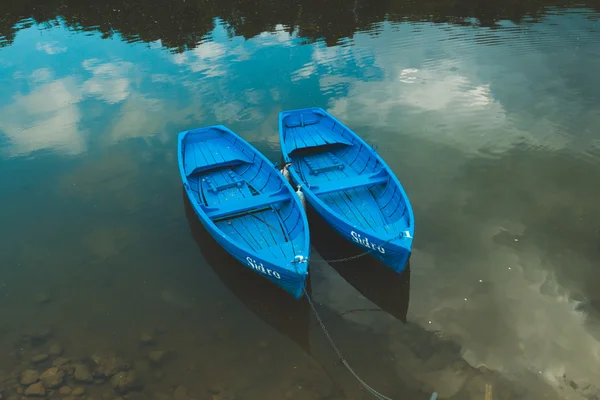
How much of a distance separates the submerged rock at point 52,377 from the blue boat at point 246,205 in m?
5.51

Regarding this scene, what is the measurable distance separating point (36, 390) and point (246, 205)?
7605 mm

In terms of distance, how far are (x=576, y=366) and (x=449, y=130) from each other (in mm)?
Answer: 12235

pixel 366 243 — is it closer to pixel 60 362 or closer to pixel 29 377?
pixel 60 362

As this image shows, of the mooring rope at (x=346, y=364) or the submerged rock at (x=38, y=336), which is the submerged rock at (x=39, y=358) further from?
the mooring rope at (x=346, y=364)

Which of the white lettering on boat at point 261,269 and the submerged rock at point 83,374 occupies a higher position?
the white lettering on boat at point 261,269

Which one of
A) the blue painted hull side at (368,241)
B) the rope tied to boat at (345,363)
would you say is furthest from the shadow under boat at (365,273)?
the rope tied to boat at (345,363)

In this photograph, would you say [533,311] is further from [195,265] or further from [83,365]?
[83,365]

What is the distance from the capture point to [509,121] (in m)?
21.1

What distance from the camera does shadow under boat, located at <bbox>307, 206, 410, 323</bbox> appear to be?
13125 mm

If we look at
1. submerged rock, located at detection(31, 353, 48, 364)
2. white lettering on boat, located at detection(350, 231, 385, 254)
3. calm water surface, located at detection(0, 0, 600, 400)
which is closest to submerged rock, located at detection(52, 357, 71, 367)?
submerged rock, located at detection(31, 353, 48, 364)

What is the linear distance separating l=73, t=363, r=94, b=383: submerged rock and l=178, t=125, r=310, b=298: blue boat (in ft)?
16.3

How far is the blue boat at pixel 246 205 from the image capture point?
12.4m

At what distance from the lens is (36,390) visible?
A: 10.9 m

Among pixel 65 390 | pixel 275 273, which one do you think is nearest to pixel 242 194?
pixel 275 273
